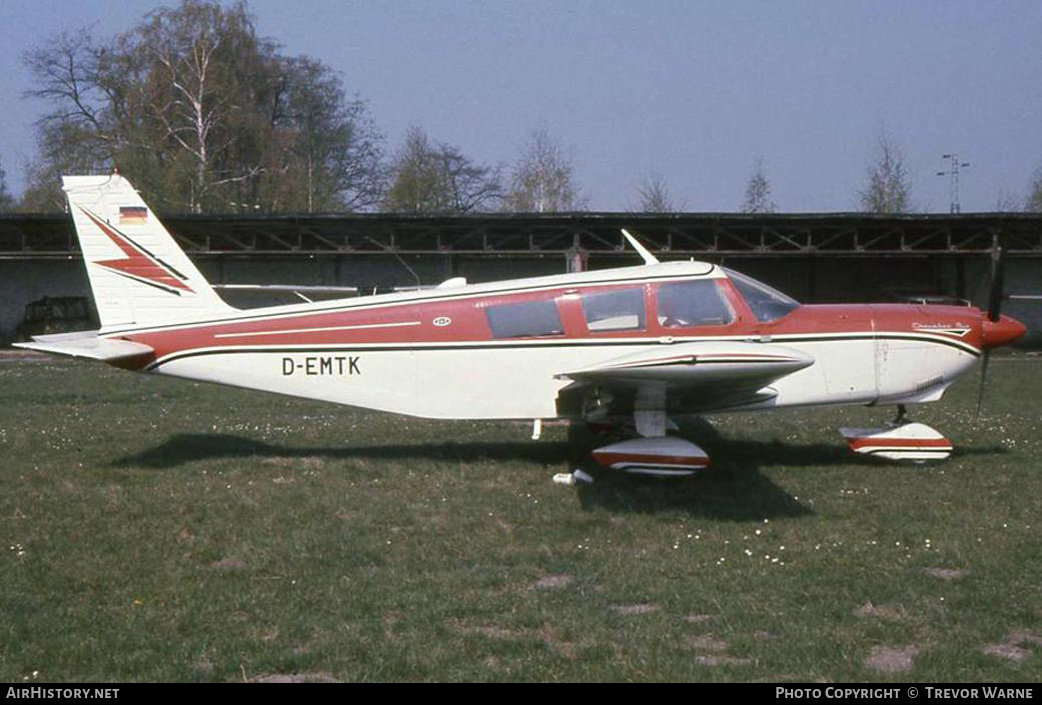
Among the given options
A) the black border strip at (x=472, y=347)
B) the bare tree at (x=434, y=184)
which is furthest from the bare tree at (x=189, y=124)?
the black border strip at (x=472, y=347)

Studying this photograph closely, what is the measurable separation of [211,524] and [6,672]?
2719mm

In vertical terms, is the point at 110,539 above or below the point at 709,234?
below

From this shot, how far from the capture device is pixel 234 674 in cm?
505

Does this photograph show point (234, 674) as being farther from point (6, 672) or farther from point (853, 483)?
point (853, 483)

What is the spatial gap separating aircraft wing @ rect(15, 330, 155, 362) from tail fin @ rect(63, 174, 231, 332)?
320 millimetres

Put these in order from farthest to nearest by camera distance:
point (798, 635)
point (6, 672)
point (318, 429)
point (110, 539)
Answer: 1. point (318, 429)
2. point (110, 539)
3. point (798, 635)
4. point (6, 672)

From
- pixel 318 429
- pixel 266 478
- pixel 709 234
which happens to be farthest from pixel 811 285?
pixel 266 478

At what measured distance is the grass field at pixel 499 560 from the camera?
5246 millimetres

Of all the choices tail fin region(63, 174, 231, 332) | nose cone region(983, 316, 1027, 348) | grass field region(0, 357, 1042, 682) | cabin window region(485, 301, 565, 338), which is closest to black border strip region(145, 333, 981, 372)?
cabin window region(485, 301, 565, 338)

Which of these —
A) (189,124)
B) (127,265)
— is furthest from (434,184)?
(127,265)

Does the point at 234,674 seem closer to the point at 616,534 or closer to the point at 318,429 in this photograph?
the point at 616,534

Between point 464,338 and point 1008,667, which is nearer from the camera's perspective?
point 1008,667

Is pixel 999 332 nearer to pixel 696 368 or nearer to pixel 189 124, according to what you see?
pixel 696 368

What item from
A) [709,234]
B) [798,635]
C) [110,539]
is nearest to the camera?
[798,635]
